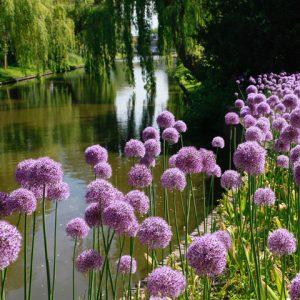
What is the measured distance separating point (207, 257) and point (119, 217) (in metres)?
0.54

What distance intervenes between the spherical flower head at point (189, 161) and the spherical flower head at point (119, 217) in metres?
0.72

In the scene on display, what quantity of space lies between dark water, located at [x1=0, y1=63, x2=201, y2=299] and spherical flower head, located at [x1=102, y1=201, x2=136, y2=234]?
1638 millimetres

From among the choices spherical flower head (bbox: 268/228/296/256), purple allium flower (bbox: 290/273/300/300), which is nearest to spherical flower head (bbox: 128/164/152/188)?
spherical flower head (bbox: 268/228/296/256)

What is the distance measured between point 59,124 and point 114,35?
3687 millimetres

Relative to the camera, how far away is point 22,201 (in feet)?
8.18

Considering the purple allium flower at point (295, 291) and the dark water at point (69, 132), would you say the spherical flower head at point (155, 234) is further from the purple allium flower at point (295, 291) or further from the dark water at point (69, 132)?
the dark water at point (69, 132)

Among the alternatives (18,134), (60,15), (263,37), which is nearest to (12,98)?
(60,15)

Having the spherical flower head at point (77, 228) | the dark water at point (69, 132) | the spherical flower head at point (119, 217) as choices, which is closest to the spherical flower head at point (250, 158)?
the spherical flower head at point (119, 217)

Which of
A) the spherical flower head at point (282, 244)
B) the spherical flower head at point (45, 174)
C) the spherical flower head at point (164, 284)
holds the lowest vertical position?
the spherical flower head at point (282, 244)

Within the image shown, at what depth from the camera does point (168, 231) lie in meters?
2.32

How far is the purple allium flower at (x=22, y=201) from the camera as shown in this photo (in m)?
2.47

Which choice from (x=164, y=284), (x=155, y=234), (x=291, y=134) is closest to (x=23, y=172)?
(x=155, y=234)

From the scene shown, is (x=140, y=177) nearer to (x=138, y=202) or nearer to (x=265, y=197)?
(x=138, y=202)

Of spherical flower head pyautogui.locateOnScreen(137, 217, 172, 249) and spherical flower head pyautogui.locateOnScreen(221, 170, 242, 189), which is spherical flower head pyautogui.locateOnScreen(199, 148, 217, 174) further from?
spherical flower head pyautogui.locateOnScreen(137, 217, 172, 249)
